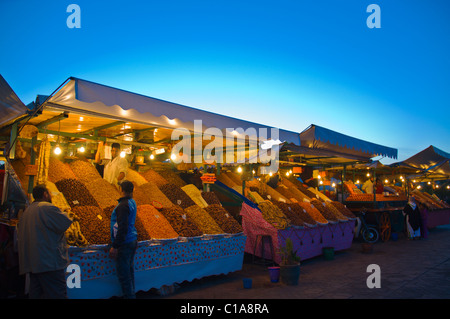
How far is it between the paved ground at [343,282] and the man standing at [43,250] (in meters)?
1.20

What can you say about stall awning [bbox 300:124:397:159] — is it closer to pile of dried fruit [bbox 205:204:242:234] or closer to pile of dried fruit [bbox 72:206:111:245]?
pile of dried fruit [bbox 205:204:242:234]

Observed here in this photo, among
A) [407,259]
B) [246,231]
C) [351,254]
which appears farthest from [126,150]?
[407,259]

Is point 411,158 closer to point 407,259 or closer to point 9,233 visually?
point 407,259

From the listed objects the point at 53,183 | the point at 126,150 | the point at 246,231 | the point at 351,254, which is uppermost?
the point at 126,150

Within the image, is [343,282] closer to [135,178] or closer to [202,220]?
[202,220]

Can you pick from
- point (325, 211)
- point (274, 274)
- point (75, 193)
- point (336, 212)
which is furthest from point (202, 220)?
point (336, 212)

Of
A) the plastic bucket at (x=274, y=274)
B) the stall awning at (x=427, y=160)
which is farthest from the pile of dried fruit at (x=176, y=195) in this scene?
the stall awning at (x=427, y=160)

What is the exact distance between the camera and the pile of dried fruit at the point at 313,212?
6415mm

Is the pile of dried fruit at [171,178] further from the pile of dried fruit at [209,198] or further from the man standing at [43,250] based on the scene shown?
the man standing at [43,250]

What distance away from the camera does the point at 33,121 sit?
13.7ft

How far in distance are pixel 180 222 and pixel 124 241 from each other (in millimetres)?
1059

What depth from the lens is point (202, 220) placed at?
4582 millimetres
